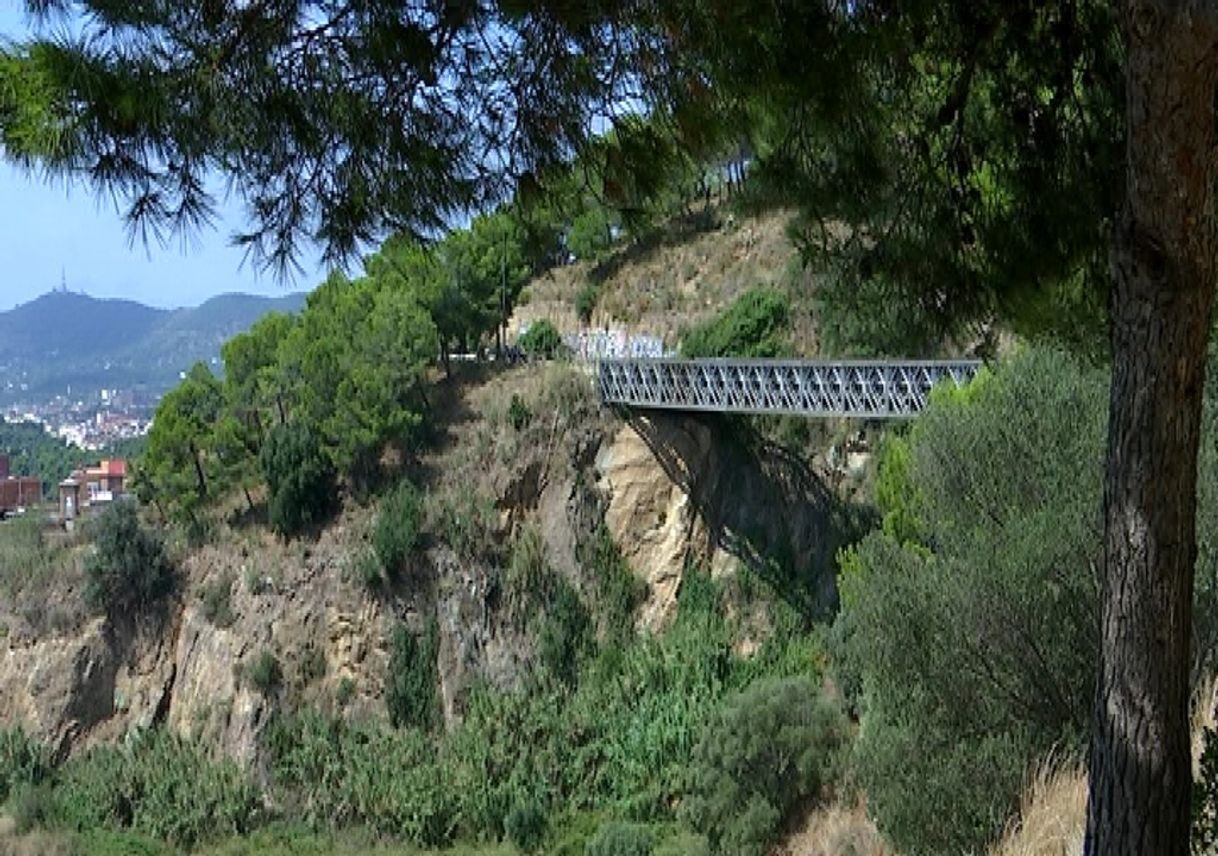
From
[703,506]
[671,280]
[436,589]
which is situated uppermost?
[671,280]

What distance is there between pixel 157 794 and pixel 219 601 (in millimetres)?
2914

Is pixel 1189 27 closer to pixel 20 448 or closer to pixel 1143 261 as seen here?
pixel 1143 261

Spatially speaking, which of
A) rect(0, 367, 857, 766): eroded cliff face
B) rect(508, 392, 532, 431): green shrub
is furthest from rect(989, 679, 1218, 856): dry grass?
rect(508, 392, 532, 431): green shrub

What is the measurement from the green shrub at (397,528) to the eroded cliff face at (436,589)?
295 mm

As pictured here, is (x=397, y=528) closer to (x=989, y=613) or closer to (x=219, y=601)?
(x=219, y=601)

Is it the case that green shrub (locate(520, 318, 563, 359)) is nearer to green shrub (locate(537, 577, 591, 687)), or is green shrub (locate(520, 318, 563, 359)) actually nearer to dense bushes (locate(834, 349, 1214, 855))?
green shrub (locate(537, 577, 591, 687))

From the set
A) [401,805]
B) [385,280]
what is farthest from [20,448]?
[401,805]

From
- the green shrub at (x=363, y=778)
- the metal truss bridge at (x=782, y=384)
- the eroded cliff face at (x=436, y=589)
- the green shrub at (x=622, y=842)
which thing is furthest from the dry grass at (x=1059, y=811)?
the eroded cliff face at (x=436, y=589)

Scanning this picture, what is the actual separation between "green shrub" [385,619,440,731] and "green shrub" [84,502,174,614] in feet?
13.2

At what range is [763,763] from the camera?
1200 centimetres

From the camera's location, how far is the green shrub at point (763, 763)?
11.6 metres

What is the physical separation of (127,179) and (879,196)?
2.38 meters

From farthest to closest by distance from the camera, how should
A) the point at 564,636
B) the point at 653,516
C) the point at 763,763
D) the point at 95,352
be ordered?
the point at 95,352, the point at 653,516, the point at 564,636, the point at 763,763

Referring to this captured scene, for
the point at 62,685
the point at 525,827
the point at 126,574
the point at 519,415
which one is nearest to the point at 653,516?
the point at 519,415
